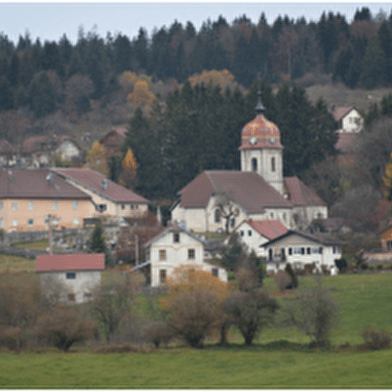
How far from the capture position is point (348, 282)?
59.9m

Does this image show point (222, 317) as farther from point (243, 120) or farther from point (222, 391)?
point (243, 120)

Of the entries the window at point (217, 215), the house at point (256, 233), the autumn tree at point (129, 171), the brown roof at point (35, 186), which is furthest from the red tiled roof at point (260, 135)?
the brown roof at point (35, 186)

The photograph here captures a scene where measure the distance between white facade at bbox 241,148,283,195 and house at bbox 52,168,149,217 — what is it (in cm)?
1147

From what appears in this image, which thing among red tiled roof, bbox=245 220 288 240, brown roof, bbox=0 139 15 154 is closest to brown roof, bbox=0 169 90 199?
red tiled roof, bbox=245 220 288 240

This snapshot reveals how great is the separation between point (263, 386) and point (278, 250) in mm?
40386

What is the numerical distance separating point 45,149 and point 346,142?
124 ft

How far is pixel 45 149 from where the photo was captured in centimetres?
12362

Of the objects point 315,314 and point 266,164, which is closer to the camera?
point 315,314

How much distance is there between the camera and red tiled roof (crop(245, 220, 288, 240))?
74.1m

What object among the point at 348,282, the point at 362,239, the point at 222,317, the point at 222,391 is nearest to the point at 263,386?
the point at 222,391

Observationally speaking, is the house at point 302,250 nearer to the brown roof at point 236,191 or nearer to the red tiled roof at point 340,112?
the brown roof at point 236,191

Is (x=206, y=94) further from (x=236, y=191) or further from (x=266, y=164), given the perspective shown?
(x=236, y=191)

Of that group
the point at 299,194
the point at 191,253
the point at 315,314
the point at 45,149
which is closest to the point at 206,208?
the point at 299,194

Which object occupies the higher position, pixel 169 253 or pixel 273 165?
pixel 273 165
